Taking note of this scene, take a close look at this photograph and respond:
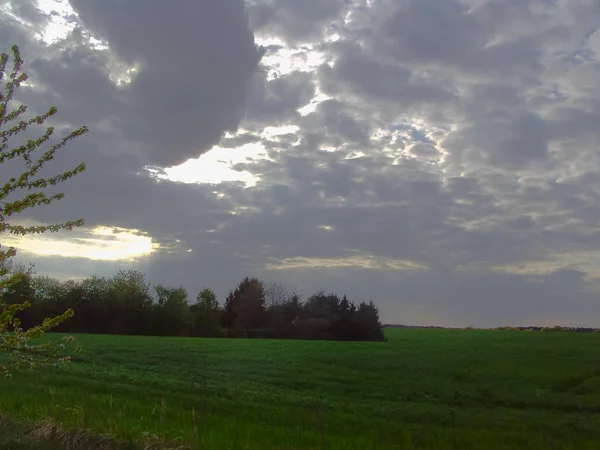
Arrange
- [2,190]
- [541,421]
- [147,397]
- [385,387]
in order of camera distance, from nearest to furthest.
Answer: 1. [2,190]
2. [147,397]
3. [541,421]
4. [385,387]

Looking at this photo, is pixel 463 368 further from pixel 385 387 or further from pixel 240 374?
pixel 240 374

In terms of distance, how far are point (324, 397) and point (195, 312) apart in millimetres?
74546

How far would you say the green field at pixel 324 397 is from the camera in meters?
11.3

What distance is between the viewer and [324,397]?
22.5 m

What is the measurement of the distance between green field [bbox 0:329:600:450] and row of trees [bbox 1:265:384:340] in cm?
4416

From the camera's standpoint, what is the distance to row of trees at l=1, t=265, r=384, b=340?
82.2 metres

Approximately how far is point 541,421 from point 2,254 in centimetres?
1945

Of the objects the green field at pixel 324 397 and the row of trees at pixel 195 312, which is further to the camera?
the row of trees at pixel 195 312

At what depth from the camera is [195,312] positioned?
93938 mm

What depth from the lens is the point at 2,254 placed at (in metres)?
6.87

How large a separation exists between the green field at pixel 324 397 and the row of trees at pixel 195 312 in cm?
4416

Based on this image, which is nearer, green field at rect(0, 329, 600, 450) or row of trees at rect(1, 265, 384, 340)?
green field at rect(0, 329, 600, 450)

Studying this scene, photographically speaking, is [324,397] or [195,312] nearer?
[324,397]

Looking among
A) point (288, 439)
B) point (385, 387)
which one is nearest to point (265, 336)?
point (385, 387)
